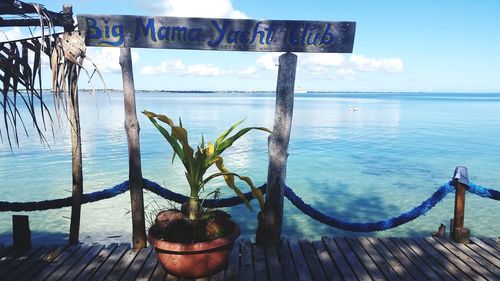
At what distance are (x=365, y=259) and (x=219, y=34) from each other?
3.19 meters

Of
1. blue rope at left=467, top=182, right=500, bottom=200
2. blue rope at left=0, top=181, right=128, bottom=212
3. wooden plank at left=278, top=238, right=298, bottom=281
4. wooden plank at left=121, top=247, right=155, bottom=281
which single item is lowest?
wooden plank at left=121, top=247, right=155, bottom=281

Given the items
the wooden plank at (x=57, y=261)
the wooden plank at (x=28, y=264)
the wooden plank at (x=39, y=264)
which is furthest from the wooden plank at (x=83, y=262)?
the wooden plank at (x=28, y=264)

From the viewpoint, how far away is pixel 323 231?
28.2 ft

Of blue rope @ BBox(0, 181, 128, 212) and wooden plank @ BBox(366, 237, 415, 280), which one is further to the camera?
blue rope @ BBox(0, 181, 128, 212)

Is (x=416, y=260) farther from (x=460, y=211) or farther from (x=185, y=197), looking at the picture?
(x=185, y=197)

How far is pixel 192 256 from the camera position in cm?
372

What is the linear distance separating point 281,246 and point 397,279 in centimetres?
144

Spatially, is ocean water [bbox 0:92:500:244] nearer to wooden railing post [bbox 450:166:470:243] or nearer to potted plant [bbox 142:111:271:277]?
potted plant [bbox 142:111:271:277]

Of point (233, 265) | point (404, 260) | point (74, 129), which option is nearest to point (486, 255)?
point (404, 260)

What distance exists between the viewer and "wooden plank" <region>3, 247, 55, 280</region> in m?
3.85

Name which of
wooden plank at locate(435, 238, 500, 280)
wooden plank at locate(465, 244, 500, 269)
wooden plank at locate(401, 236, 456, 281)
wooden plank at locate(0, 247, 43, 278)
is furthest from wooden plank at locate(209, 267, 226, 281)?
wooden plank at locate(465, 244, 500, 269)

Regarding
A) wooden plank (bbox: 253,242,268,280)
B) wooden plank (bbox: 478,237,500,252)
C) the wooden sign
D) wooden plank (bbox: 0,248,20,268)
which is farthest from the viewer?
wooden plank (bbox: 478,237,500,252)

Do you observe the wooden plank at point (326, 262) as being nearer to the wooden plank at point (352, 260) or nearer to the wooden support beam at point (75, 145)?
the wooden plank at point (352, 260)

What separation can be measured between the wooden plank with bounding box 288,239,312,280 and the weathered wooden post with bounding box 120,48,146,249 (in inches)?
75.2
